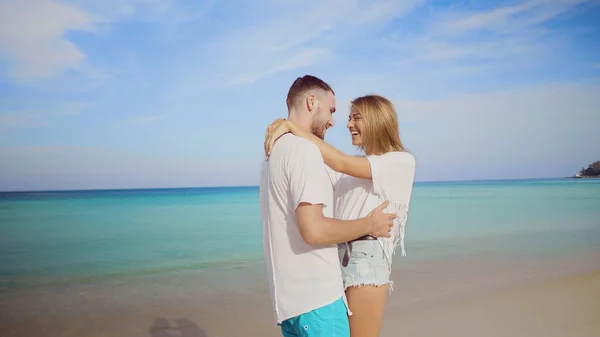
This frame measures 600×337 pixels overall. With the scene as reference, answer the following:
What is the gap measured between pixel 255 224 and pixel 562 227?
34.0ft

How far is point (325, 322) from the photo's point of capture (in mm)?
2016

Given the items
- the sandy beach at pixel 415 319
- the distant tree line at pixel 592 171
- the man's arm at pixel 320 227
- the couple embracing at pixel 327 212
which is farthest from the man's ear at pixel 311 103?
the distant tree line at pixel 592 171

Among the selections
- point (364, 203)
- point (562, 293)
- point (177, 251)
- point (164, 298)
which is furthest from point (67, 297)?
point (562, 293)

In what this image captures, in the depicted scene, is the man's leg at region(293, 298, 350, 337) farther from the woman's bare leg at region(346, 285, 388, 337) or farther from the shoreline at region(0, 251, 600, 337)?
the shoreline at region(0, 251, 600, 337)

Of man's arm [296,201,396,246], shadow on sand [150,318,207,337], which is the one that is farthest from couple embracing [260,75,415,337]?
shadow on sand [150,318,207,337]

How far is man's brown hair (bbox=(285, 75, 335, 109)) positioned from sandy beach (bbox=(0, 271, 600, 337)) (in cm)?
359

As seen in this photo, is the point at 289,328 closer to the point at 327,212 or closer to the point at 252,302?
the point at 327,212

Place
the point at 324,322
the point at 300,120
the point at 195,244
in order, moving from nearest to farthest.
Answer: the point at 324,322, the point at 300,120, the point at 195,244

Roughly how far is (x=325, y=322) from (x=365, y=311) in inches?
14.4

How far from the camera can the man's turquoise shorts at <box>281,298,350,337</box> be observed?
2.01m

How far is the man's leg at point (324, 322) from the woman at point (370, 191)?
279 mm

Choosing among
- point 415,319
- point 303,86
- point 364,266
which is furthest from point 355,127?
point 415,319

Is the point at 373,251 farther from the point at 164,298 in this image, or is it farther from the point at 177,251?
the point at 177,251

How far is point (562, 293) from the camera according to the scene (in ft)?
21.6
